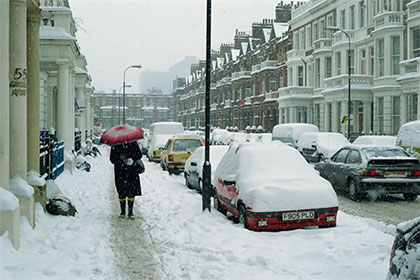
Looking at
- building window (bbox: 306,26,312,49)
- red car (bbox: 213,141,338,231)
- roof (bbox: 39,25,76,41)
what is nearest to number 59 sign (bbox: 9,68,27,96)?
red car (bbox: 213,141,338,231)

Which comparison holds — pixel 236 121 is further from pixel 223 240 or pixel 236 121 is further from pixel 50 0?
pixel 223 240

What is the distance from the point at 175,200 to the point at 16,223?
5.80 meters

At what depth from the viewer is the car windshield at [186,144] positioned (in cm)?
1908

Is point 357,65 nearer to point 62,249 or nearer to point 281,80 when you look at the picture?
point 281,80

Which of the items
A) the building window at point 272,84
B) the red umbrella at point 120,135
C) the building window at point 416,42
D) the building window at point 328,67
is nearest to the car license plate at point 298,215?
the red umbrella at point 120,135

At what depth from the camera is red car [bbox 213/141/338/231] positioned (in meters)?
7.93

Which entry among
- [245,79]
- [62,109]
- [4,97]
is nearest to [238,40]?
[245,79]

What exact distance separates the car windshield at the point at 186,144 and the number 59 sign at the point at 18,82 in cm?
1188

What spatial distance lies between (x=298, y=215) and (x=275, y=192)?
0.56 m

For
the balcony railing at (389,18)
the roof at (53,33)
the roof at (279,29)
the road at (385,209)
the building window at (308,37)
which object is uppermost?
the roof at (279,29)

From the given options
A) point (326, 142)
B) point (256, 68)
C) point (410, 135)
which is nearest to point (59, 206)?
point (410, 135)

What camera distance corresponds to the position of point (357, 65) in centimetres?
3628

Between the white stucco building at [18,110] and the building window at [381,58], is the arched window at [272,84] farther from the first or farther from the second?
the white stucco building at [18,110]

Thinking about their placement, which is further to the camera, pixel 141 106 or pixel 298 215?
pixel 141 106
